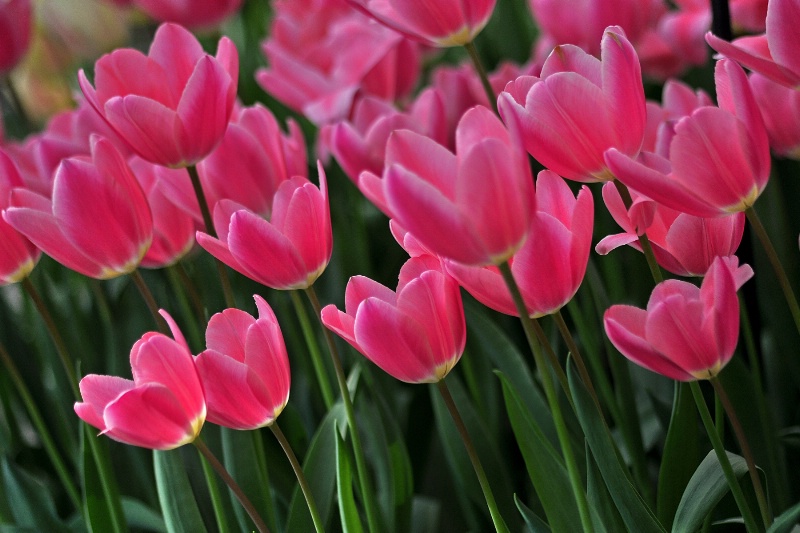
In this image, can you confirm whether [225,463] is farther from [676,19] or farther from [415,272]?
[676,19]

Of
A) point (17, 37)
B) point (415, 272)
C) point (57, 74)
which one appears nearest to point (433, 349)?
point (415, 272)

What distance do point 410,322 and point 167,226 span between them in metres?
0.23

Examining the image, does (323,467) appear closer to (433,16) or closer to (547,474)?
(547,474)

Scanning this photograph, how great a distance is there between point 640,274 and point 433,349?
0.31 meters

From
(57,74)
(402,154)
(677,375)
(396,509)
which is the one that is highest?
(57,74)

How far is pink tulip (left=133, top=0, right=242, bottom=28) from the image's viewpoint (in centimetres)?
91

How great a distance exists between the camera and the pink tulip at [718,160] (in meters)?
0.32

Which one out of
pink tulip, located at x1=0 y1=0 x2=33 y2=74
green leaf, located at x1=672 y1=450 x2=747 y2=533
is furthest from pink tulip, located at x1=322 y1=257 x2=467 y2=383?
pink tulip, located at x1=0 y1=0 x2=33 y2=74

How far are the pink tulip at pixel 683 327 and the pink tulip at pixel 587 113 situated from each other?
0.06 metres

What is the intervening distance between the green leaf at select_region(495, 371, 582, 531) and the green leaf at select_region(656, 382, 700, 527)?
5cm

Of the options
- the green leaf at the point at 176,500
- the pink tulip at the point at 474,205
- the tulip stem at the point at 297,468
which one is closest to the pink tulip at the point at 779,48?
the pink tulip at the point at 474,205

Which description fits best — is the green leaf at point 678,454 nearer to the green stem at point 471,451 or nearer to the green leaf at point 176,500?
the green stem at point 471,451

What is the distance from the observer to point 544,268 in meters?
0.33

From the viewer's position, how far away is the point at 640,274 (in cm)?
61
